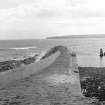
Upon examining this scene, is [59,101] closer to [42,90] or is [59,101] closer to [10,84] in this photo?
[42,90]

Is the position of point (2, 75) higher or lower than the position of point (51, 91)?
higher

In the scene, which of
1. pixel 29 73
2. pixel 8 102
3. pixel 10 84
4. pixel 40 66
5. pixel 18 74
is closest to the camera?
pixel 8 102

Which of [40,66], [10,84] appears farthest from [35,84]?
[40,66]

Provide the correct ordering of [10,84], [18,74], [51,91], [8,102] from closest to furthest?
[8,102]
[51,91]
[10,84]
[18,74]

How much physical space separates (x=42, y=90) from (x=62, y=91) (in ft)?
3.61

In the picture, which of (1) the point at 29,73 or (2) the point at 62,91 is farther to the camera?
(1) the point at 29,73

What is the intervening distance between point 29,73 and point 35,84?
3.24 meters

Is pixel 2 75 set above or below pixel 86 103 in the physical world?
above

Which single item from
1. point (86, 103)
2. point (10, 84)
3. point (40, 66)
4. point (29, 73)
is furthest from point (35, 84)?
point (40, 66)

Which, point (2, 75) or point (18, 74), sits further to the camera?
point (18, 74)

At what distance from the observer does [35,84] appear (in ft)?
48.3

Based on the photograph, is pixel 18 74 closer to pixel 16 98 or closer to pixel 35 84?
pixel 35 84

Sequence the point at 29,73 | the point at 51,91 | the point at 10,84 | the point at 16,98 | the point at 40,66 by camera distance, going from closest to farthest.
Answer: the point at 16,98 < the point at 51,91 < the point at 10,84 < the point at 29,73 < the point at 40,66

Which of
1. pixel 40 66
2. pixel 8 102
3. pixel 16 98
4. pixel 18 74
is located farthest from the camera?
pixel 40 66
